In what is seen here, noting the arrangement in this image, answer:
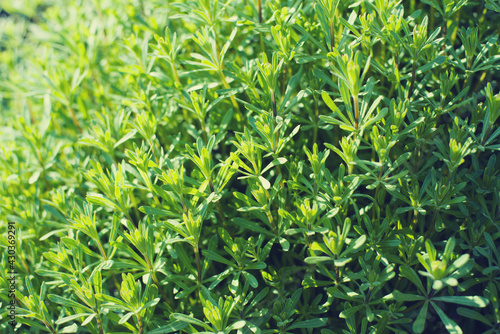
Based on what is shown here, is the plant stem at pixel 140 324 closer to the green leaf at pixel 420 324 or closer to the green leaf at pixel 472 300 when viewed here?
the green leaf at pixel 420 324

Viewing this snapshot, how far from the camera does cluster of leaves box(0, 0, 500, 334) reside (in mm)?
1312

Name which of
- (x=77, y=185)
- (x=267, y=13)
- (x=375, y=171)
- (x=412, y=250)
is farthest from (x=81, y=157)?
(x=412, y=250)

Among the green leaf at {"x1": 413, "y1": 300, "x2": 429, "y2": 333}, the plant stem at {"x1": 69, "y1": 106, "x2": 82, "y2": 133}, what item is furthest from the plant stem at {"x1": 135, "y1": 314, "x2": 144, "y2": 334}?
the plant stem at {"x1": 69, "y1": 106, "x2": 82, "y2": 133}

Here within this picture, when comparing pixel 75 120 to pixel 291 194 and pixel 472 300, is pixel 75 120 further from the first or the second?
pixel 472 300

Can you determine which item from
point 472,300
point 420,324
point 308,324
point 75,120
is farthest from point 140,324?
point 75,120

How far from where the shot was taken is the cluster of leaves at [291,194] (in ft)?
4.31

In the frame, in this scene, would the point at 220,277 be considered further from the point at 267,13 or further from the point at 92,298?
the point at 267,13

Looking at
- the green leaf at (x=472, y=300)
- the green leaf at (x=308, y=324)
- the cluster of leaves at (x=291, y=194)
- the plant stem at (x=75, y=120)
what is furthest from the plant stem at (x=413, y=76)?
the plant stem at (x=75, y=120)

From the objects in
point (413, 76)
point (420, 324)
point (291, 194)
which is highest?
point (413, 76)

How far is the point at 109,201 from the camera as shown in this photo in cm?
146

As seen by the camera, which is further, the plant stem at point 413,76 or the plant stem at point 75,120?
the plant stem at point 75,120

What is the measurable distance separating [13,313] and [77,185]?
57 centimetres

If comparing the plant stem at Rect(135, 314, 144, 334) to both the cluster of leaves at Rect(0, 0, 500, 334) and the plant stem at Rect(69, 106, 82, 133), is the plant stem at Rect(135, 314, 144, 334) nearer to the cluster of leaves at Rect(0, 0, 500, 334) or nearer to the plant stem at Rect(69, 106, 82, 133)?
the cluster of leaves at Rect(0, 0, 500, 334)

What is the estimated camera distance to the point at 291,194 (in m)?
1.55
